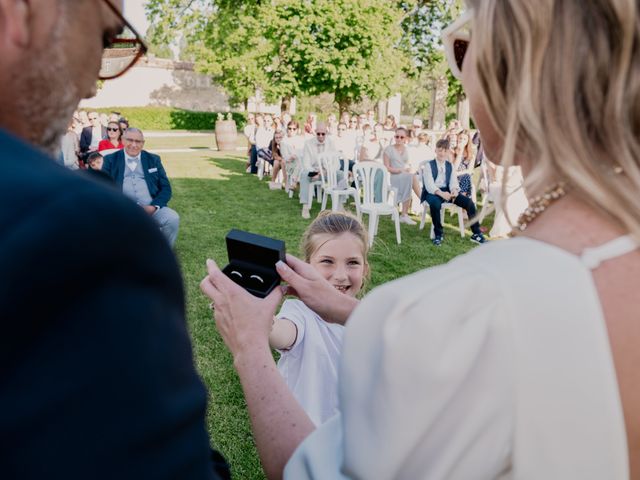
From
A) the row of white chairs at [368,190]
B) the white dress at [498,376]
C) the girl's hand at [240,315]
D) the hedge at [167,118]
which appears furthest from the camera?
the hedge at [167,118]

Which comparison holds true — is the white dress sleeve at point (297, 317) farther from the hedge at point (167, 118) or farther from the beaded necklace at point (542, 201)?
the hedge at point (167, 118)

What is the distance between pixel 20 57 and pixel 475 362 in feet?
2.80

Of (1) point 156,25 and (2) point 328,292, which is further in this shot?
(1) point 156,25

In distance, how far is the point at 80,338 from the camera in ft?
1.82

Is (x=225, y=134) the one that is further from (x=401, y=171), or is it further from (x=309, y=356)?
(x=309, y=356)

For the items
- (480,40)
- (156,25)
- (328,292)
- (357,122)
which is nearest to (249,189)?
(357,122)

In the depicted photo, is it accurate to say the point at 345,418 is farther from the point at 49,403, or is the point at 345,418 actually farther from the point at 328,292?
the point at 328,292

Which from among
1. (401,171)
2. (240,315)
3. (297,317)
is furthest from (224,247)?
(240,315)

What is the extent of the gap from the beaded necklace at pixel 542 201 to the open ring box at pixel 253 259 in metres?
0.95

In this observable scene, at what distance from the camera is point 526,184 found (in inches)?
37.4

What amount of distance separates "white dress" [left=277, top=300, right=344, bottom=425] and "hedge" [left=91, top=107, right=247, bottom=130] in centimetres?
4135

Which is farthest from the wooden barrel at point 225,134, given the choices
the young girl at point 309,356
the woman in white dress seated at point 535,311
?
the woman in white dress seated at point 535,311

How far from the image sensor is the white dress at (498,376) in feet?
2.59

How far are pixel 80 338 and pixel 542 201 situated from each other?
2.75 feet
